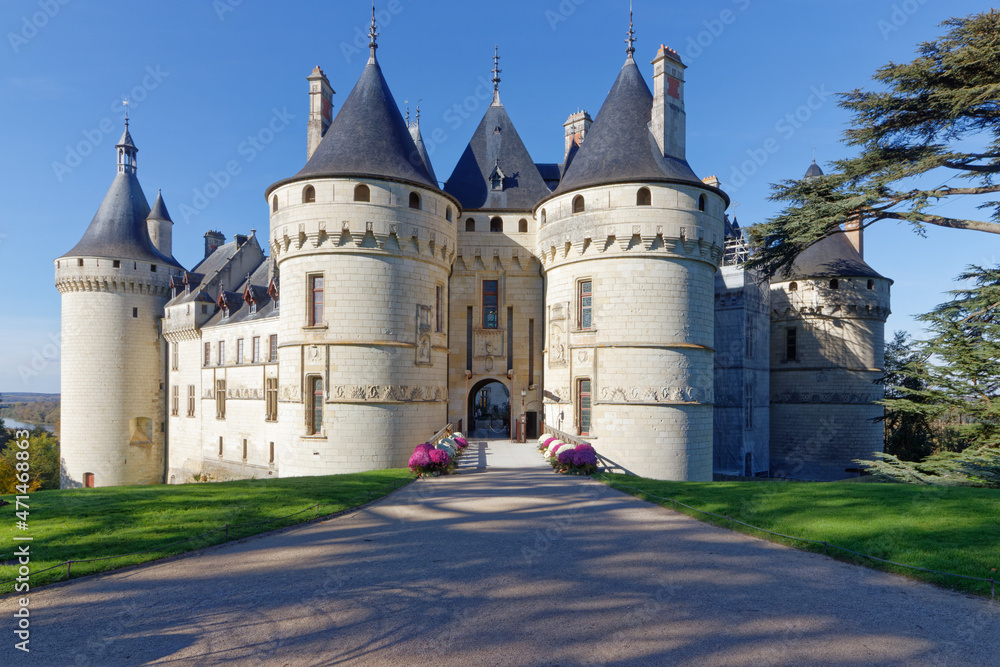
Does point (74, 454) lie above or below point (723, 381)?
below

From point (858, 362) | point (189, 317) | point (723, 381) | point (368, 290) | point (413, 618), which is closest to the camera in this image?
point (413, 618)

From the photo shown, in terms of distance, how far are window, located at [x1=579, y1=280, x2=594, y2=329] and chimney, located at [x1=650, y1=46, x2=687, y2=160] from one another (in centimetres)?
570

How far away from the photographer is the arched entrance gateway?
27375 millimetres

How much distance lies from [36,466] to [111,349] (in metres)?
20.2

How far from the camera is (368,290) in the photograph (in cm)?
2047

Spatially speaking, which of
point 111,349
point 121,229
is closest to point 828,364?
point 111,349

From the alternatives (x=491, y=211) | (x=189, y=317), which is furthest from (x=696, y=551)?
(x=189, y=317)

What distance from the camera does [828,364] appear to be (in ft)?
109

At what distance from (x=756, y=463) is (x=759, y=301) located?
8.71 meters

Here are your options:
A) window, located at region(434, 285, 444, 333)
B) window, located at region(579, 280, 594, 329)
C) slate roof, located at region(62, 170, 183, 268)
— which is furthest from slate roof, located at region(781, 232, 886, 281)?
slate roof, located at region(62, 170, 183, 268)

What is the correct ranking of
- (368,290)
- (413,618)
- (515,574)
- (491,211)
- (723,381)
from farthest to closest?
(723,381) < (491,211) < (368,290) < (515,574) < (413,618)

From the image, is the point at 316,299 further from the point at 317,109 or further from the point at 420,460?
the point at 317,109

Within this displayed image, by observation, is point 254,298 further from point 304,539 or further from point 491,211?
point 304,539

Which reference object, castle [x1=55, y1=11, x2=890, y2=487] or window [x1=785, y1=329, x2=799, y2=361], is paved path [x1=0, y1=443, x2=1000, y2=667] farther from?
window [x1=785, y1=329, x2=799, y2=361]
